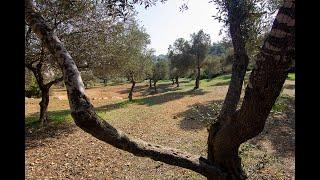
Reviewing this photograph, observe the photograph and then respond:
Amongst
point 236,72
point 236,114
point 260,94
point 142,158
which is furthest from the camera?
point 142,158

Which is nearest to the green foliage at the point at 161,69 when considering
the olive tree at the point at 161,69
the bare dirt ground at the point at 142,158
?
the olive tree at the point at 161,69

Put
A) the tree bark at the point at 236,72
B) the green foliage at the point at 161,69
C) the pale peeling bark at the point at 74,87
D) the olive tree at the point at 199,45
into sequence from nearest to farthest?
the pale peeling bark at the point at 74,87 → the tree bark at the point at 236,72 → the olive tree at the point at 199,45 → the green foliage at the point at 161,69

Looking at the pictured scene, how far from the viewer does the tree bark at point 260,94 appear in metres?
3.70

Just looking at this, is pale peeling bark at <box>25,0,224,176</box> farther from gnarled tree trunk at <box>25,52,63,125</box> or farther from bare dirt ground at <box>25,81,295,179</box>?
gnarled tree trunk at <box>25,52,63,125</box>

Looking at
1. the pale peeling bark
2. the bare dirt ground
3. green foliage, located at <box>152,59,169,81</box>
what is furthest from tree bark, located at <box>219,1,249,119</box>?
green foliage, located at <box>152,59,169,81</box>

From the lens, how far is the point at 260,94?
4461 millimetres

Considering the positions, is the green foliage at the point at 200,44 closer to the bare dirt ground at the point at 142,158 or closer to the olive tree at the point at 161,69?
the olive tree at the point at 161,69

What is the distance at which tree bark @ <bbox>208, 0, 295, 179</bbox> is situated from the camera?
3.70 meters

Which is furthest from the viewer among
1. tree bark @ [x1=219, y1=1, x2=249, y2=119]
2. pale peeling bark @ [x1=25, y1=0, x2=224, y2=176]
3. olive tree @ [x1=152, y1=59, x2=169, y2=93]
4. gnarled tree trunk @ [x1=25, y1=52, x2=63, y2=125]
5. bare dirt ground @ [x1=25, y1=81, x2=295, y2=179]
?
olive tree @ [x1=152, y1=59, x2=169, y2=93]

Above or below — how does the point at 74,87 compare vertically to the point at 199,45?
below

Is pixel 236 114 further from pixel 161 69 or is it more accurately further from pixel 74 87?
pixel 161 69

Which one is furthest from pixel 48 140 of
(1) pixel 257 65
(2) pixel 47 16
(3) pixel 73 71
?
(1) pixel 257 65

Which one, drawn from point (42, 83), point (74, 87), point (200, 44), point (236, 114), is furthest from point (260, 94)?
point (200, 44)
